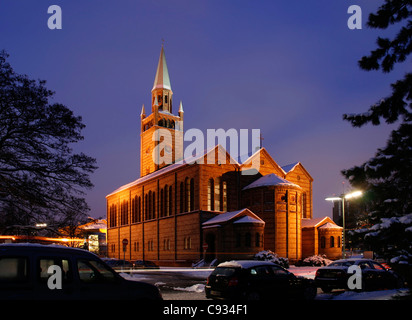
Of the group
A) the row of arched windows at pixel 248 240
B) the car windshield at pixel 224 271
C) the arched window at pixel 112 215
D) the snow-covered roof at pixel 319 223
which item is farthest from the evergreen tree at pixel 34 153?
the arched window at pixel 112 215

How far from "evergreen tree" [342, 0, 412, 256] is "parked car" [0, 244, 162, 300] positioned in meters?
6.01

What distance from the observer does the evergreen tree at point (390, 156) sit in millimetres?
10250

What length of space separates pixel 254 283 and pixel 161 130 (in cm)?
5652

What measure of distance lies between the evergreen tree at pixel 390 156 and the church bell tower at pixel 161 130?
57109 millimetres

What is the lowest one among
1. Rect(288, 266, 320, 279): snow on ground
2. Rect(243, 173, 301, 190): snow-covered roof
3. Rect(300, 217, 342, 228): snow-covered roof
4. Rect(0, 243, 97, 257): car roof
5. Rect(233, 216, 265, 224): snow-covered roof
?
Rect(288, 266, 320, 279): snow on ground

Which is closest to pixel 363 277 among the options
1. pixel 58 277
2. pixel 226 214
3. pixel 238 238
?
pixel 58 277

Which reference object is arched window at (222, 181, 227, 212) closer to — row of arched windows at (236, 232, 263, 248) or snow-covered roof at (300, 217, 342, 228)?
row of arched windows at (236, 232, 263, 248)

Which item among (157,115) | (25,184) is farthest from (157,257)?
(25,184)

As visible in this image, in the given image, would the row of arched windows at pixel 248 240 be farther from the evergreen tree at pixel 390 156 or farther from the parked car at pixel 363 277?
the evergreen tree at pixel 390 156

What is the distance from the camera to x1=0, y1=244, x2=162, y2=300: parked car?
727cm

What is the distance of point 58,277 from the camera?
7852 mm

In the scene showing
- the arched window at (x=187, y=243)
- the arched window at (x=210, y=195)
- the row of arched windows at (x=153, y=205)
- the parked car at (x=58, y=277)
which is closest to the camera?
the parked car at (x=58, y=277)

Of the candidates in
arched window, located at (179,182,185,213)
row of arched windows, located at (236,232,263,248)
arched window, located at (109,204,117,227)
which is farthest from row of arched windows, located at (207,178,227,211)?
arched window, located at (109,204,117,227)

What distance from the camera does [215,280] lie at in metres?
13.6
